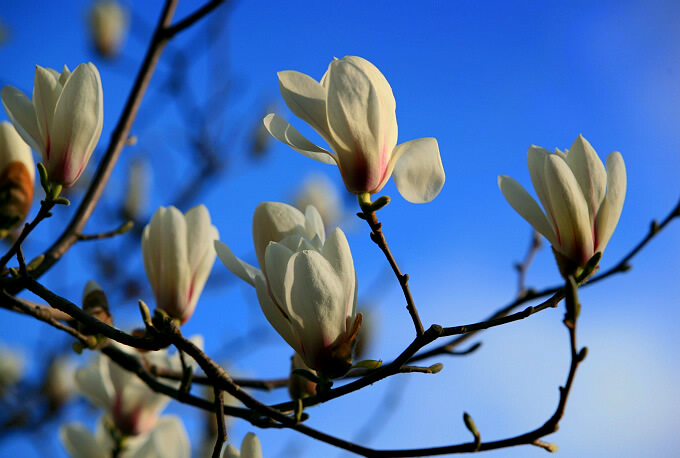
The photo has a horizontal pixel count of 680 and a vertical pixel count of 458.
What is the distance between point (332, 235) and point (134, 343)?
0.23 m

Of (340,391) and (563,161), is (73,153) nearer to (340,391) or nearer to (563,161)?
(340,391)

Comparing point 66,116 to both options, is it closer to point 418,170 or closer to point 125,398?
point 418,170

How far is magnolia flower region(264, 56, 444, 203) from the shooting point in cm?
66

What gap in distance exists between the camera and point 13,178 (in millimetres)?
881

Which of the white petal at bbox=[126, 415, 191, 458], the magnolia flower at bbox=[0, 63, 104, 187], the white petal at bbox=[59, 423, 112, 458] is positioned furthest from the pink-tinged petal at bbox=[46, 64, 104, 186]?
the white petal at bbox=[59, 423, 112, 458]

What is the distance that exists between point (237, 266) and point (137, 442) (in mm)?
685

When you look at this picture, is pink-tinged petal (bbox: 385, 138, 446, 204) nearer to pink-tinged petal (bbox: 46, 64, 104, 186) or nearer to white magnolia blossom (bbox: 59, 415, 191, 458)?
pink-tinged petal (bbox: 46, 64, 104, 186)

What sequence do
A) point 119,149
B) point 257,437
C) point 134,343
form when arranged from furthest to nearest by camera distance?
1. point 119,149
2. point 257,437
3. point 134,343

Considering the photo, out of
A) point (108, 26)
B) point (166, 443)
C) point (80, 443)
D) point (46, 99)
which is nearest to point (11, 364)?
point (108, 26)

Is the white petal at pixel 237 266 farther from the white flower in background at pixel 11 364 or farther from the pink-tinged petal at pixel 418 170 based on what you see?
the white flower in background at pixel 11 364

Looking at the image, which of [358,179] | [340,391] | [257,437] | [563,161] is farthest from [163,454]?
[563,161]

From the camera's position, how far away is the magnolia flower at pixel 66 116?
28.0 inches

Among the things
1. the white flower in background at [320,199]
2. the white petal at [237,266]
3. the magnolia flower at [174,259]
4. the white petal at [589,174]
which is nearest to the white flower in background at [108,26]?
the white flower in background at [320,199]

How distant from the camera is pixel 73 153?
2.36ft
